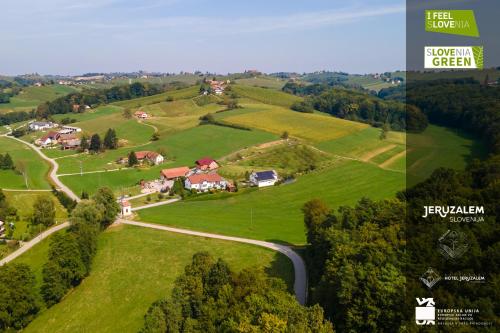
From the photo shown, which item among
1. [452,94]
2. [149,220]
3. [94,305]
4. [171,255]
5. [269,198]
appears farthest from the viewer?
[452,94]

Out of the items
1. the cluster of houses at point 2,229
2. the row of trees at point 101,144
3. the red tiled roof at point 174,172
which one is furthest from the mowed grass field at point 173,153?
the cluster of houses at point 2,229

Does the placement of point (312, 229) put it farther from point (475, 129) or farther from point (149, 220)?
point (475, 129)

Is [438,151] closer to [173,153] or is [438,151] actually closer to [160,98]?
[173,153]

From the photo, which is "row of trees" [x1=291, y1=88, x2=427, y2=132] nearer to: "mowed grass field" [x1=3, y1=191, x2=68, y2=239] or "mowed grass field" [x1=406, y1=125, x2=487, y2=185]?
"mowed grass field" [x1=406, y1=125, x2=487, y2=185]

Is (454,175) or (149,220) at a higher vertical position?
(454,175)

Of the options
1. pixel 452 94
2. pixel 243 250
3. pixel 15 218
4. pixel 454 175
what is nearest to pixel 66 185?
pixel 15 218

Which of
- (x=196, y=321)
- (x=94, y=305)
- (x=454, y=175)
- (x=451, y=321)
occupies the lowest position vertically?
(x=94, y=305)

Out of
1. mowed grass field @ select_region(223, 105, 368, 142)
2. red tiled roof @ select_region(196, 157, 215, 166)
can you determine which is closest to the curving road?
red tiled roof @ select_region(196, 157, 215, 166)
